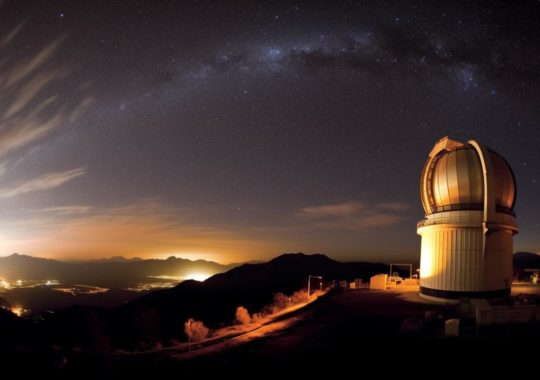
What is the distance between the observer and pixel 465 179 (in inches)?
990

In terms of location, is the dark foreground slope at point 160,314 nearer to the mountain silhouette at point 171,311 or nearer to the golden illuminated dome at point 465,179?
the mountain silhouette at point 171,311

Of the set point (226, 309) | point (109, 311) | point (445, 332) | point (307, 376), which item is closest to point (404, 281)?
point (445, 332)

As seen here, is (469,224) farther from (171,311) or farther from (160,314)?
(171,311)

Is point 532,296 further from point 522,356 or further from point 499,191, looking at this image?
point 522,356

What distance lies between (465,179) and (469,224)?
8.59 ft

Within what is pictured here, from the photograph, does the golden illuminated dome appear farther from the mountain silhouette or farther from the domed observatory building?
the mountain silhouette

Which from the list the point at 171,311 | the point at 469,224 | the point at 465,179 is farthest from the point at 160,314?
the point at 465,179

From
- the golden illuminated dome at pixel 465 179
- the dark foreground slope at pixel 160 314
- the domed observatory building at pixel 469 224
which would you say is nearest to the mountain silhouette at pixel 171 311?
the dark foreground slope at pixel 160 314

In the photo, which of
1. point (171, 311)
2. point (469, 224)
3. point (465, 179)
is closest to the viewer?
point (469, 224)

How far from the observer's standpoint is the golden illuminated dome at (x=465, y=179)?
82.1 feet

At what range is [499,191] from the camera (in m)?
25.4

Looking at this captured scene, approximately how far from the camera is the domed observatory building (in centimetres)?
2486

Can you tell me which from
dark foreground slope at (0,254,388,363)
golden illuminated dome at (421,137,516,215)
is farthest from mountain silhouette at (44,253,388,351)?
golden illuminated dome at (421,137,516,215)

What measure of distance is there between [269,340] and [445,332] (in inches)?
266
